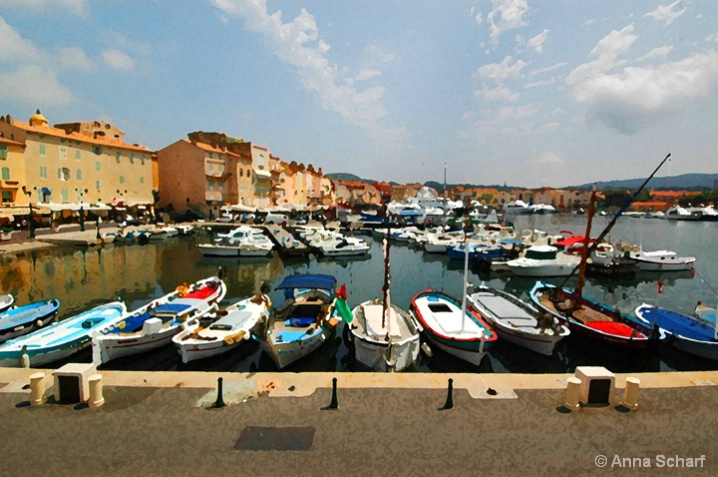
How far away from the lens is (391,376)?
9.88 metres

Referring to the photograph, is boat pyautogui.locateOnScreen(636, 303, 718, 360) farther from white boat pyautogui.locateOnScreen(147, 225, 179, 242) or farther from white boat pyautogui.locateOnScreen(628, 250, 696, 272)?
white boat pyautogui.locateOnScreen(147, 225, 179, 242)

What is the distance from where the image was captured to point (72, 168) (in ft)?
176

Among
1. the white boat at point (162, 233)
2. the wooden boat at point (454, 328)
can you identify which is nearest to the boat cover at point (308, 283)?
the wooden boat at point (454, 328)

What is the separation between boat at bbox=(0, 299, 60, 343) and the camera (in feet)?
50.9

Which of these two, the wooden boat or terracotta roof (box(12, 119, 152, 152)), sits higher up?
terracotta roof (box(12, 119, 152, 152))

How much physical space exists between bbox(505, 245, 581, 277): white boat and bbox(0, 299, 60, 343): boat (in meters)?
33.3

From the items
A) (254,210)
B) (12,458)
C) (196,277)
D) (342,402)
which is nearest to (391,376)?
(342,402)

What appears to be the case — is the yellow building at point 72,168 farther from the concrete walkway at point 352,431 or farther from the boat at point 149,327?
the concrete walkway at point 352,431

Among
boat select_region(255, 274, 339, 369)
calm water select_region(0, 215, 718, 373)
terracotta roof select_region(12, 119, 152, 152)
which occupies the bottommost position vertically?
calm water select_region(0, 215, 718, 373)

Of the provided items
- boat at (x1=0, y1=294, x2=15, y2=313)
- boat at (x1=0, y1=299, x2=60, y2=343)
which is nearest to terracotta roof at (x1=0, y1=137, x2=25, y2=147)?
boat at (x1=0, y1=294, x2=15, y2=313)

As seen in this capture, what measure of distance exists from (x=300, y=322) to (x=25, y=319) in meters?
12.7

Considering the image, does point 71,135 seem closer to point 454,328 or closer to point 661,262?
point 454,328

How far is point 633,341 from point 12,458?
19.0 metres

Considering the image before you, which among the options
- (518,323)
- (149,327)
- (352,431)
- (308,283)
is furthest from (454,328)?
(149,327)
